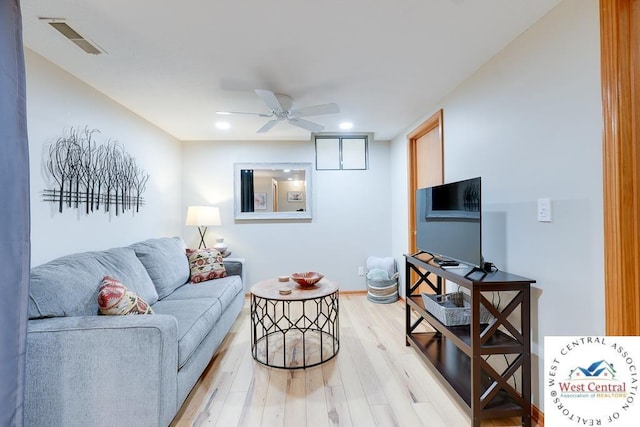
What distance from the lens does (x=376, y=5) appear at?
1.55 metres

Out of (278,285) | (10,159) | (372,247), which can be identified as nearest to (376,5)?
(10,159)

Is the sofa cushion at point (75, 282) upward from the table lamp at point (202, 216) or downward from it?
downward

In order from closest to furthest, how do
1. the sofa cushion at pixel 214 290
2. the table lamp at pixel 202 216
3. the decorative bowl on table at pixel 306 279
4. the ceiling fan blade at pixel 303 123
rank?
the decorative bowl on table at pixel 306 279 → the sofa cushion at pixel 214 290 → the ceiling fan blade at pixel 303 123 → the table lamp at pixel 202 216

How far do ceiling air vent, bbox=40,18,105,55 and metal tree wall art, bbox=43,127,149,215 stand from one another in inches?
27.4

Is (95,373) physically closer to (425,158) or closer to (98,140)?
(98,140)

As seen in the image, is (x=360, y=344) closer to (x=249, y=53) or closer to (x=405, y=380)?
(x=405, y=380)

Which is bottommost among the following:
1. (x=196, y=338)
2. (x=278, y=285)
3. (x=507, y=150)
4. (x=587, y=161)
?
(x=196, y=338)

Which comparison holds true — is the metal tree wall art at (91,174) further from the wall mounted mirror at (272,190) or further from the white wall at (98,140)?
the wall mounted mirror at (272,190)

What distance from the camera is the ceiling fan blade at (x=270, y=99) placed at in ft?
7.32

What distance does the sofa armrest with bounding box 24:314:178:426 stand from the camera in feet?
4.66

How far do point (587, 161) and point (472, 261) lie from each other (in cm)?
78

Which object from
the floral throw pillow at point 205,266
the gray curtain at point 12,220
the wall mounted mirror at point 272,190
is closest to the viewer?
the gray curtain at point 12,220

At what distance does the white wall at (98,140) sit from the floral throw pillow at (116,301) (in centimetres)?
59

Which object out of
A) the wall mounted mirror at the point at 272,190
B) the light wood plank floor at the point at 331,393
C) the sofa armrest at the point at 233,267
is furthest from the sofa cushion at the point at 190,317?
the wall mounted mirror at the point at 272,190
